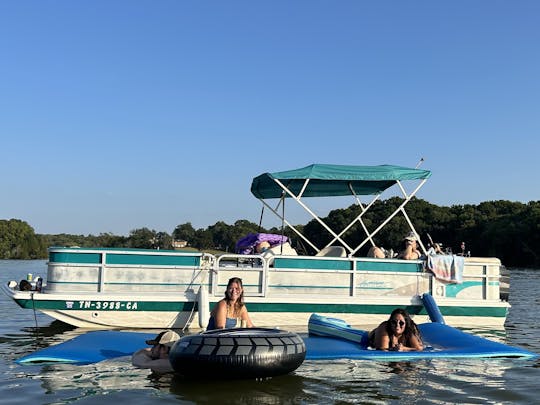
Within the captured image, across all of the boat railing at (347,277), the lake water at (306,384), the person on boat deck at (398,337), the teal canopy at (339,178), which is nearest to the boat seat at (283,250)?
the boat railing at (347,277)

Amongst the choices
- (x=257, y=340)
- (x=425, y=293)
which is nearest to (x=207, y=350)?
(x=257, y=340)

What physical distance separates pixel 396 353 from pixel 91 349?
15.9 feet

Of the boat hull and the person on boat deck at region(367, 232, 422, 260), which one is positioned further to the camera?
the person on boat deck at region(367, 232, 422, 260)

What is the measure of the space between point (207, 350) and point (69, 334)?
565cm

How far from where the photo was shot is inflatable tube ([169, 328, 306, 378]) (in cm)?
752

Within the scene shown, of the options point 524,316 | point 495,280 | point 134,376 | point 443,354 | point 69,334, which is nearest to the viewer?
point 134,376

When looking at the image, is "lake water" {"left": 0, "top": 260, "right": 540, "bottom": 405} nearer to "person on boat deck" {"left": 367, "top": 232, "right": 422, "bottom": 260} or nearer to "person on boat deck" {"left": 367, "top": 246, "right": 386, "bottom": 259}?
"person on boat deck" {"left": 367, "top": 232, "right": 422, "bottom": 260}

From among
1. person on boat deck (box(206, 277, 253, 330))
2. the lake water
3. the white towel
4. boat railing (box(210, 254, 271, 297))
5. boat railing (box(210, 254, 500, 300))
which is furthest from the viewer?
the white towel

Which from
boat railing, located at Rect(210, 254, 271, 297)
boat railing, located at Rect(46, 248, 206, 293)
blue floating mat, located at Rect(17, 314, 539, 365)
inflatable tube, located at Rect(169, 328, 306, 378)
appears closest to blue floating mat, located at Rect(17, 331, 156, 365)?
blue floating mat, located at Rect(17, 314, 539, 365)

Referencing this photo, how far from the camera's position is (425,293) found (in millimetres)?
13336

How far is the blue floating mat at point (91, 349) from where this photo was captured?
9180 mm

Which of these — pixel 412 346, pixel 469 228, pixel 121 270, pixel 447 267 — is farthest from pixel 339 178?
pixel 469 228

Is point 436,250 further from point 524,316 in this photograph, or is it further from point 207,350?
point 207,350

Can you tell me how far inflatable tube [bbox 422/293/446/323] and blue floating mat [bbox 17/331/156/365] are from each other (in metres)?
5.79
